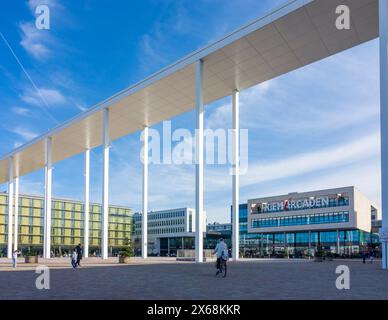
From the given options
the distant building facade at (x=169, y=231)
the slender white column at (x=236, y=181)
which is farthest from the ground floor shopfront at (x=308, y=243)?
the slender white column at (x=236, y=181)

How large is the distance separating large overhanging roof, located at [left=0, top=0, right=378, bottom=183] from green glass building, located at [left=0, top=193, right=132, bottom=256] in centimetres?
6447

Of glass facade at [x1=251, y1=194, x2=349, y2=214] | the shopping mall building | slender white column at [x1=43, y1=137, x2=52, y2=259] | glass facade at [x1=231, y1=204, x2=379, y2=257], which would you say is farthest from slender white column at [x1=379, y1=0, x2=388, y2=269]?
glass facade at [x1=251, y1=194, x2=349, y2=214]

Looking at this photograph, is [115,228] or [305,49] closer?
[305,49]

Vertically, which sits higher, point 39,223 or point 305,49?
point 305,49

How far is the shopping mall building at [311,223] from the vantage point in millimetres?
70750

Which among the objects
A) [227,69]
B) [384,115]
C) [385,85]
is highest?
[227,69]

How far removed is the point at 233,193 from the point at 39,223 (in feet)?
277

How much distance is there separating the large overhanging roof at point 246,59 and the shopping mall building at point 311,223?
38.4 meters

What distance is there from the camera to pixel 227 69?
104 ft

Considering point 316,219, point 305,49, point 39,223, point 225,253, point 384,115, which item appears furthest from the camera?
point 39,223

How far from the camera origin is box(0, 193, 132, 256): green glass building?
102812 mm

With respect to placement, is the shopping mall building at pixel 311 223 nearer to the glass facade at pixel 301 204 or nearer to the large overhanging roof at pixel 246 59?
the glass facade at pixel 301 204
